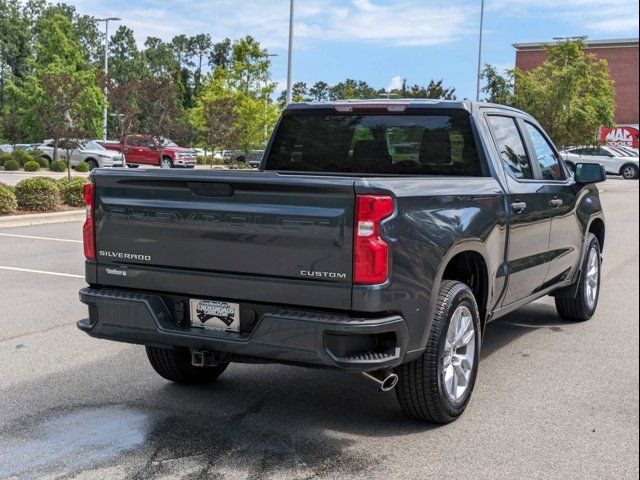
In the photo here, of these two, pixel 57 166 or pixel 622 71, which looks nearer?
pixel 57 166

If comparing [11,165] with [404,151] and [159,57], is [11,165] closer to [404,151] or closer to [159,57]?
[404,151]

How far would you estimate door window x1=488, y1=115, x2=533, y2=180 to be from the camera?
584 centimetres

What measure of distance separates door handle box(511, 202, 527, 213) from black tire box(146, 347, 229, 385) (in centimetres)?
217

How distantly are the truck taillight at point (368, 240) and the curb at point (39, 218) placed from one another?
40.5ft

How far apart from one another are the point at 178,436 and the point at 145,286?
2.75 ft

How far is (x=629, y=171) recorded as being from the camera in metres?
43.9

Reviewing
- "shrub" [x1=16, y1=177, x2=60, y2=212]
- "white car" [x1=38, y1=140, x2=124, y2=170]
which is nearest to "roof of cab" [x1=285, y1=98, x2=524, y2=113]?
"shrub" [x1=16, y1=177, x2=60, y2=212]

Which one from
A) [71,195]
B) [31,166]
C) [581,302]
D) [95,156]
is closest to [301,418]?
[581,302]

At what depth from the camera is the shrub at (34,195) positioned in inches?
651

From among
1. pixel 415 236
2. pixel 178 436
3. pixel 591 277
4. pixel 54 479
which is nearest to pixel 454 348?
pixel 415 236

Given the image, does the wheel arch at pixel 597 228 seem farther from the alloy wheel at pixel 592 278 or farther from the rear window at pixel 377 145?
the rear window at pixel 377 145

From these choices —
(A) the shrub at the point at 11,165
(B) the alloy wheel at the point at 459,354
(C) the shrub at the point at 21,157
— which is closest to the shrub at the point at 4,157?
(C) the shrub at the point at 21,157

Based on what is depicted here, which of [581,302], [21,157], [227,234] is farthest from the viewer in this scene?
[21,157]

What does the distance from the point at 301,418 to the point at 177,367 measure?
0.99m
